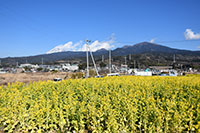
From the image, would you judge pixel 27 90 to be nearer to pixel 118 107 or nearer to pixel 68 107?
pixel 68 107

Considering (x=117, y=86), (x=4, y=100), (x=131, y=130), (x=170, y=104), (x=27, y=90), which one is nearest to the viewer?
(x=131, y=130)

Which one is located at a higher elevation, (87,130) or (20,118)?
(20,118)

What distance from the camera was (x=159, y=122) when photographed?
433 cm

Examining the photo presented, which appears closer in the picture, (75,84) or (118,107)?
(118,107)

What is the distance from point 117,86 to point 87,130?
180 inches

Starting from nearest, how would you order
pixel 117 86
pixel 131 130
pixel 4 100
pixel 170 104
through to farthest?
pixel 131 130
pixel 170 104
pixel 4 100
pixel 117 86

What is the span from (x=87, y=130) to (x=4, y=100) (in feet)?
10.5

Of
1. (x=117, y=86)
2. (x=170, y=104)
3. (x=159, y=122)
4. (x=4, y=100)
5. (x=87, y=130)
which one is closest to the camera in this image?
(x=159, y=122)

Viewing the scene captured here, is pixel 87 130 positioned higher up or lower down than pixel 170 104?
lower down

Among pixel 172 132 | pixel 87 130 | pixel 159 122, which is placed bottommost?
pixel 87 130

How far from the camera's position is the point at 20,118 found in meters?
4.91

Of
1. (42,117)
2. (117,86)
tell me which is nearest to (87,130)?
(42,117)

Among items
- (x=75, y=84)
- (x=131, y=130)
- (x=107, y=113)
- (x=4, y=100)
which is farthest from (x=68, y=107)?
(x=75, y=84)

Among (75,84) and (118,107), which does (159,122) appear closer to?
(118,107)
